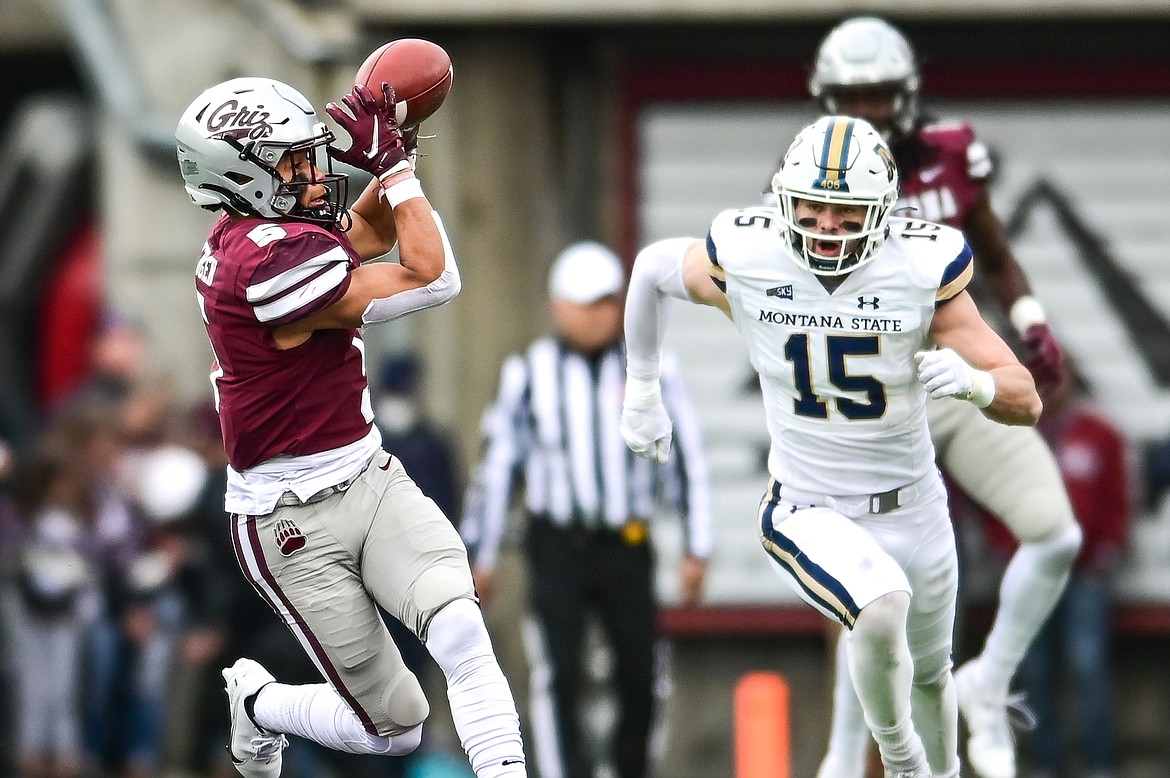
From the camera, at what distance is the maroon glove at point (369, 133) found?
217 inches

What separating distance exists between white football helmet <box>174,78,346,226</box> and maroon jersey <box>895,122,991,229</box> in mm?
1880

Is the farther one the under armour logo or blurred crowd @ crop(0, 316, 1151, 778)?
blurred crowd @ crop(0, 316, 1151, 778)

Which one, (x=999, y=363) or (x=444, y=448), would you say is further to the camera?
(x=444, y=448)

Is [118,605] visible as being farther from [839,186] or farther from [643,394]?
[839,186]

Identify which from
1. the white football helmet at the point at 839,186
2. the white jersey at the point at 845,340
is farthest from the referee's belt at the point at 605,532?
the white football helmet at the point at 839,186

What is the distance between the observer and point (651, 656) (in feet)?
26.8

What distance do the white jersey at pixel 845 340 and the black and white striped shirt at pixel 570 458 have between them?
2.31 metres

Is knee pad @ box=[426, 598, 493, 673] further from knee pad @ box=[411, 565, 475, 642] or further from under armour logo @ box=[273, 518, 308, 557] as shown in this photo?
under armour logo @ box=[273, 518, 308, 557]

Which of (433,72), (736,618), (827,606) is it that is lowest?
(736,618)

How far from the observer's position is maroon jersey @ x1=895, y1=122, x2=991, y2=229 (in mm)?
6559

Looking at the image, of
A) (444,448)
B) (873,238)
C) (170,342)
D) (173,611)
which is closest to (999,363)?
(873,238)

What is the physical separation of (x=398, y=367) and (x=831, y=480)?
14.0ft

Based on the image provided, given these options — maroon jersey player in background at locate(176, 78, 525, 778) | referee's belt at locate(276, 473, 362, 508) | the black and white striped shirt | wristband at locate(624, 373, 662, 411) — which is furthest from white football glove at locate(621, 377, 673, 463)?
the black and white striped shirt

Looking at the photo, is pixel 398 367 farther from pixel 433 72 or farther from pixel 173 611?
pixel 433 72
